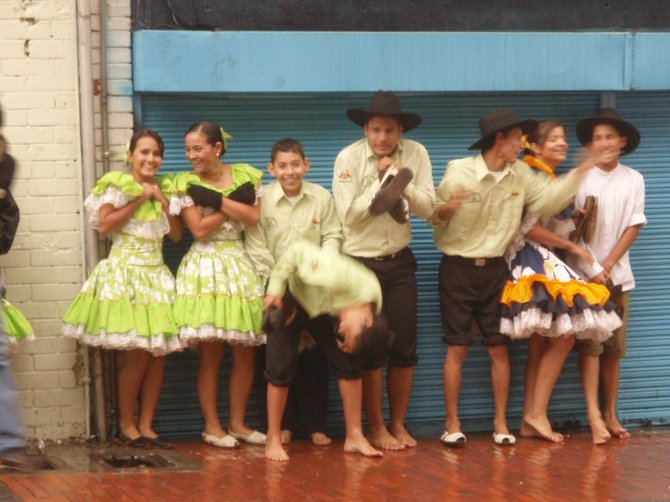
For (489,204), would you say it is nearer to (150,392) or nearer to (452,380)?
(452,380)

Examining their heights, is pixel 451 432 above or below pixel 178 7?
below

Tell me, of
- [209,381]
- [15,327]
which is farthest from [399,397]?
[15,327]

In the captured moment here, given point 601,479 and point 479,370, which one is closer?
point 601,479

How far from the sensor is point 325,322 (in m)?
9.80

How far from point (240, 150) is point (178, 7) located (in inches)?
42.7

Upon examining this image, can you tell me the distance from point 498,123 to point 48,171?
10.1ft

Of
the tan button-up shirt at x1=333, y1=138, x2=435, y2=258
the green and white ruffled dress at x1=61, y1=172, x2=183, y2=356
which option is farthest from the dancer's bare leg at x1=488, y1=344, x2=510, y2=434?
the green and white ruffled dress at x1=61, y1=172, x2=183, y2=356

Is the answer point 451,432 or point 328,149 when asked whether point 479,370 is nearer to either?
point 451,432

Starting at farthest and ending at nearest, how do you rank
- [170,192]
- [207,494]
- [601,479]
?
[170,192], [601,479], [207,494]

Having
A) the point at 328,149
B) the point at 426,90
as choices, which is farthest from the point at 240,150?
the point at 426,90

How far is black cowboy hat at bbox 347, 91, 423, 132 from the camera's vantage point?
32.2ft

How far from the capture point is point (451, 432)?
1023 centimetres

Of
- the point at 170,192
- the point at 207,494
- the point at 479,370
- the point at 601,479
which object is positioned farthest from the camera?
the point at 479,370

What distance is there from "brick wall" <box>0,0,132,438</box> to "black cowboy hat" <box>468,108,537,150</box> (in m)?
2.45
